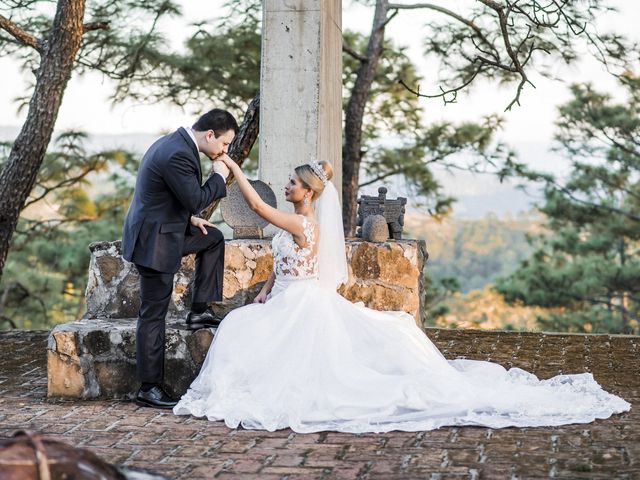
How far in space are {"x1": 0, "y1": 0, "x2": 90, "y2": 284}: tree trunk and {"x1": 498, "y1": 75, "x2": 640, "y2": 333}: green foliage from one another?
26.4 feet

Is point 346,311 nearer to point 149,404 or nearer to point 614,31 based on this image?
point 149,404

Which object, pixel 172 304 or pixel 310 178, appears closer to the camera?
pixel 310 178

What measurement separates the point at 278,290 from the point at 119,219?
30.2ft

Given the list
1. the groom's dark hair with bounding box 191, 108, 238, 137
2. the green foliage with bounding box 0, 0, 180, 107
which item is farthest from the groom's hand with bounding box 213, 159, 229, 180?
the green foliage with bounding box 0, 0, 180, 107

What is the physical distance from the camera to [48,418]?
5250mm

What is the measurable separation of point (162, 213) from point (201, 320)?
77cm

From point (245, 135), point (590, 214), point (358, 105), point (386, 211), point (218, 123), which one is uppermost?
point (358, 105)

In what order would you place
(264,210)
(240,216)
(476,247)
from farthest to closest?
(476,247) < (240,216) < (264,210)

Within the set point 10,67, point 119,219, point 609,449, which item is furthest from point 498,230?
point 609,449

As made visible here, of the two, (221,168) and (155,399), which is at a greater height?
(221,168)

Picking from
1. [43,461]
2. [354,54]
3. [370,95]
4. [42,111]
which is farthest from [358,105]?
[43,461]

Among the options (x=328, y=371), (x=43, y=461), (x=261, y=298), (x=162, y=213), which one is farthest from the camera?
(x=261, y=298)

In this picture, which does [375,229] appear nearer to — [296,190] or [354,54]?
[296,190]

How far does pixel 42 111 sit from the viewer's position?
909 centimetres
